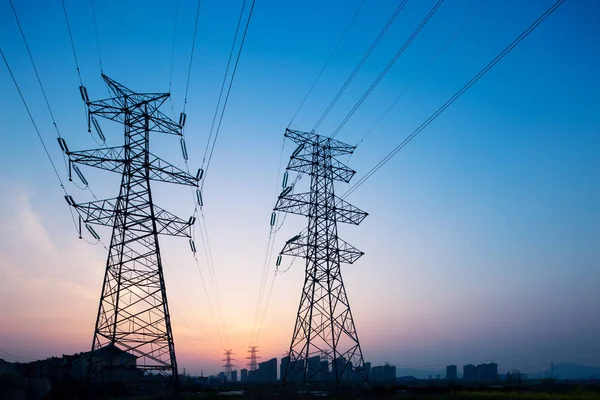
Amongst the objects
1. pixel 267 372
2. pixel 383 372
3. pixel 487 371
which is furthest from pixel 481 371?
pixel 267 372

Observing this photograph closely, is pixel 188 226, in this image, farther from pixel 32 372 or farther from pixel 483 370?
pixel 483 370

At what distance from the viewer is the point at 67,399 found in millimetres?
25984

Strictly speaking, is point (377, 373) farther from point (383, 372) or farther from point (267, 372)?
point (267, 372)

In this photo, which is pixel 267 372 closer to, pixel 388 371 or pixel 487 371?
pixel 388 371

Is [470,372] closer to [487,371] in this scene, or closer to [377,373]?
[487,371]

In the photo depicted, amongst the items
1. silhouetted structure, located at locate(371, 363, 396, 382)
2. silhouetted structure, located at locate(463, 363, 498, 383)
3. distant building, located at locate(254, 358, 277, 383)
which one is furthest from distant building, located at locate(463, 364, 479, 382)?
distant building, located at locate(254, 358, 277, 383)

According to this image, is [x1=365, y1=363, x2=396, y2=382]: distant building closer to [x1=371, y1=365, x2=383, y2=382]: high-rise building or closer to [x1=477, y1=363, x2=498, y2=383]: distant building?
[x1=371, y1=365, x2=383, y2=382]: high-rise building

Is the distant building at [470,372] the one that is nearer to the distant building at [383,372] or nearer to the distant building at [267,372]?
the distant building at [383,372]

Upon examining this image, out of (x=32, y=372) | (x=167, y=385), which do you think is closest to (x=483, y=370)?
(x=32, y=372)

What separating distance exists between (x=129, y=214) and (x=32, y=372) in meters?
46.8

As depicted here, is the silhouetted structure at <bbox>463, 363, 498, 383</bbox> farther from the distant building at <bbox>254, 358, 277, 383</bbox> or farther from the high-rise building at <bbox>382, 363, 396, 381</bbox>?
the distant building at <bbox>254, 358, 277, 383</bbox>

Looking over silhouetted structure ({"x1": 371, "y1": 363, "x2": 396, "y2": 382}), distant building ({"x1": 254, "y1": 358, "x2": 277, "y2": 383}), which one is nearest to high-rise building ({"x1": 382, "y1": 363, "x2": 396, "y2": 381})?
silhouetted structure ({"x1": 371, "y1": 363, "x2": 396, "y2": 382})

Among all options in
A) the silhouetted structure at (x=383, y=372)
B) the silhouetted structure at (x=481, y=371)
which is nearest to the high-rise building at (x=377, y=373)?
the silhouetted structure at (x=383, y=372)

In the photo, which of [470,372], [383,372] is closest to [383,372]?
[383,372]
